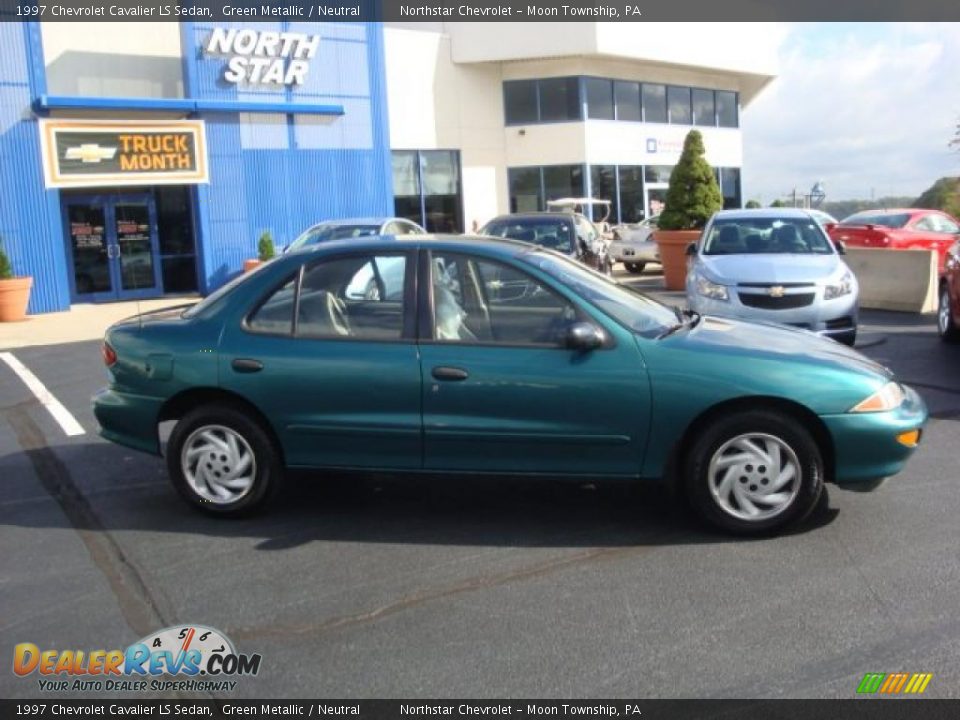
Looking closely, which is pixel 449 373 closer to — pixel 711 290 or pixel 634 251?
pixel 711 290

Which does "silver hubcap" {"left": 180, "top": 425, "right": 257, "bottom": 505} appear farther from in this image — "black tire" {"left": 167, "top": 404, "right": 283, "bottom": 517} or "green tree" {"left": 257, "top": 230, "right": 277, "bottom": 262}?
"green tree" {"left": 257, "top": 230, "right": 277, "bottom": 262}

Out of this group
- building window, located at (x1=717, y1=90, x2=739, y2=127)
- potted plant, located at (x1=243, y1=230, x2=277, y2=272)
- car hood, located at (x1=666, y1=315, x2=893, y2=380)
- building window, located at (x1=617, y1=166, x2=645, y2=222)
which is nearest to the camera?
car hood, located at (x1=666, y1=315, x2=893, y2=380)

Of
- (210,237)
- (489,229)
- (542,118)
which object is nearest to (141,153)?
(210,237)

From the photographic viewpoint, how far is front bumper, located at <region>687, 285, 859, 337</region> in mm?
9242

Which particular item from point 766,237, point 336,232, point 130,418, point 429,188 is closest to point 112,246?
point 336,232

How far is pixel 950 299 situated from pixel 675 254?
721 centimetres

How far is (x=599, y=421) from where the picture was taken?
471 centimetres

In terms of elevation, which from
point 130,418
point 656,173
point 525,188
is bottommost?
point 130,418

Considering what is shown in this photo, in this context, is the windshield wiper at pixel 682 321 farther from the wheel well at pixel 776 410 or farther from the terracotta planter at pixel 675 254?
the terracotta planter at pixel 675 254

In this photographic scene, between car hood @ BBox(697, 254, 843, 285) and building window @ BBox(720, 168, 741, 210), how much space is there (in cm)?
2509

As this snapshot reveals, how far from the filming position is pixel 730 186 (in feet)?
114

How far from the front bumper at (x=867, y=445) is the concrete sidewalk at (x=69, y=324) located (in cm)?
925

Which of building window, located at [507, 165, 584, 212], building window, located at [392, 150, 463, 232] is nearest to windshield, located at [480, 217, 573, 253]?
building window, located at [392, 150, 463, 232]

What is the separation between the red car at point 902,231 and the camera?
16953mm
